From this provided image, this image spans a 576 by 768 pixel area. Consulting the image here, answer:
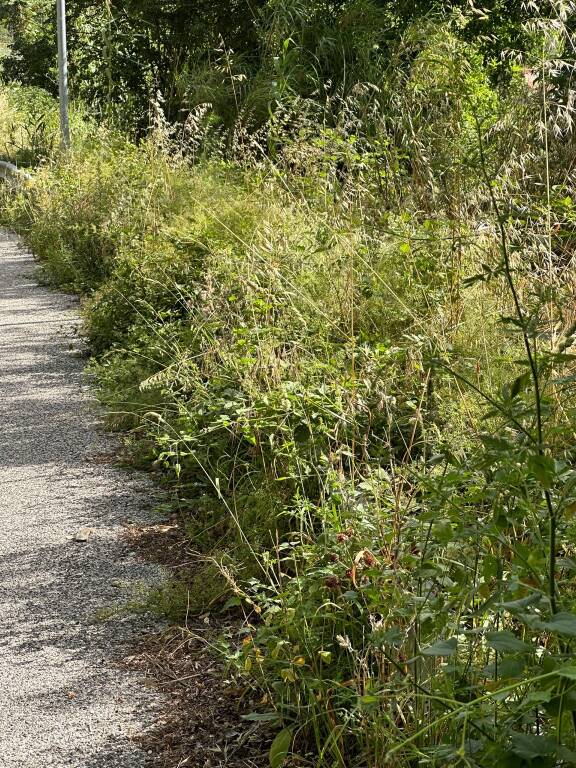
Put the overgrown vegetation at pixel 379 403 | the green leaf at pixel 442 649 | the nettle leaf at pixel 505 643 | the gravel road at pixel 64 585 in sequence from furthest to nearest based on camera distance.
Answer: the gravel road at pixel 64 585
the overgrown vegetation at pixel 379 403
the green leaf at pixel 442 649
the nettle leaf at pixel 505 643

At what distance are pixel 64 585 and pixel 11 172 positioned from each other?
13027 millimetres

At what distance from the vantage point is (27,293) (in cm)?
998

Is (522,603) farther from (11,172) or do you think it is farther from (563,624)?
(11,172)

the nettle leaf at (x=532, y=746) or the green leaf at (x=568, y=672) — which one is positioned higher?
the green leaf at (x=568, y=672)

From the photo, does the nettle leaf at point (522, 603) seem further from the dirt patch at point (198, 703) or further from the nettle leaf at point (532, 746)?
the dirt patch at point (198, 703)

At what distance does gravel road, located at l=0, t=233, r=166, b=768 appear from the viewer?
10.4 ft

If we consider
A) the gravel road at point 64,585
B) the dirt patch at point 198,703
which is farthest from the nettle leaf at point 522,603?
the gravel road at point 64,585

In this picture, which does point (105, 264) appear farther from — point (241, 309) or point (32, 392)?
point (241, 309)

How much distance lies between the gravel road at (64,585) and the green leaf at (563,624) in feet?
5.39

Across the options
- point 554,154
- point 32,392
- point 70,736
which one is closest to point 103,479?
point 32,392

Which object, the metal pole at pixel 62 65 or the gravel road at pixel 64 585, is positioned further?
the metal pole at pixel 62 65

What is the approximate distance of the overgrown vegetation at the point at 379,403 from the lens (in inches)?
93.8

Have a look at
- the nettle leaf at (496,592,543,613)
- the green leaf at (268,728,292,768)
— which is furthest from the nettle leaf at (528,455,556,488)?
the green leaf at (268,728,292,768)

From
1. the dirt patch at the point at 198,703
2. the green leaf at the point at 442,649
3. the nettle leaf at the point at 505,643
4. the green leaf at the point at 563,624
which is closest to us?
the green leaf at the point at 563,624
